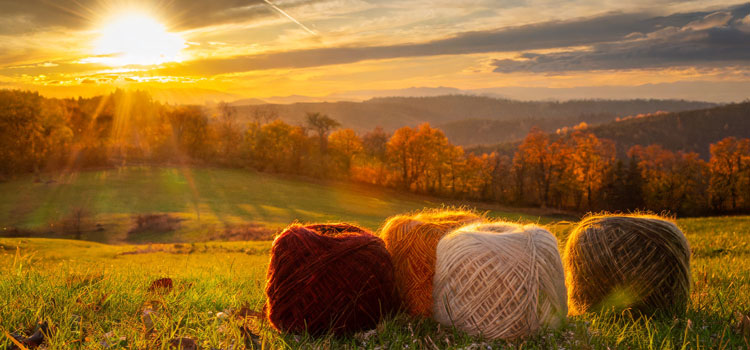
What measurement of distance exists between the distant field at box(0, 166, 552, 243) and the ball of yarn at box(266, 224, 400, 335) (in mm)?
47973

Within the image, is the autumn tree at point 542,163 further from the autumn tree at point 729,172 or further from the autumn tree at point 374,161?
the autumn tree at point 374,161

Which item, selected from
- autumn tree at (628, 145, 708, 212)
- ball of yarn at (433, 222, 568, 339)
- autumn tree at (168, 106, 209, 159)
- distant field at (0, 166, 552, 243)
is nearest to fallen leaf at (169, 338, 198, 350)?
ball of yarn at (433, 222, 568, 339)

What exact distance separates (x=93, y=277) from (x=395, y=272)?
4517 mm

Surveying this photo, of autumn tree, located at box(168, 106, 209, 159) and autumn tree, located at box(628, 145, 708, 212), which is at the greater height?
autumn tree, located at box(168, 106, 209, 159)

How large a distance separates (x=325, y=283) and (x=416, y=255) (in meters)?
1.42

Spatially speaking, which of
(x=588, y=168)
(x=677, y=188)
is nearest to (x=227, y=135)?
(x=588, y=168)

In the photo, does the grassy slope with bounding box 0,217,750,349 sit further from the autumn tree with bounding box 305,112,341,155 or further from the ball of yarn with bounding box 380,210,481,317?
the autumn tree with bounding box 305,112,341,155

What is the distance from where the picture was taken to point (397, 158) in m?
101

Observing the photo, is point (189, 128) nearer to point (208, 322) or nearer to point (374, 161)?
point (374, 161)

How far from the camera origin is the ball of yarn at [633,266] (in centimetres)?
706

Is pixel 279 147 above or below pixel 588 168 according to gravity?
above

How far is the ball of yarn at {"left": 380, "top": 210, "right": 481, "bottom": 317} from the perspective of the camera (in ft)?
20.6

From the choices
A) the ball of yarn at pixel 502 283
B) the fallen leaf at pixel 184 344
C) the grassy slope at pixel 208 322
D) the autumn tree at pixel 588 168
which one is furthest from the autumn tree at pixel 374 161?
the fallen leaf at pixel 184 344

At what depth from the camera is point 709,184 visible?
90500 mm
